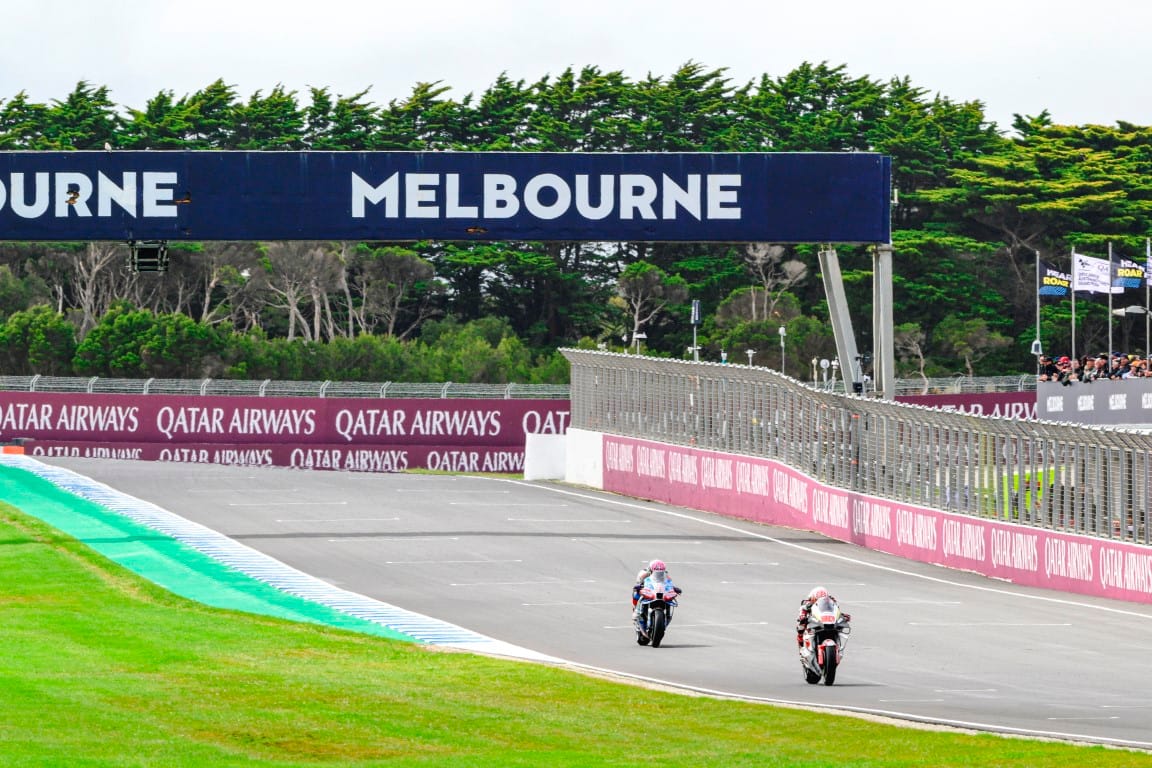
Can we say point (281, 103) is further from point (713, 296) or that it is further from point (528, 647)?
point (528, 647)

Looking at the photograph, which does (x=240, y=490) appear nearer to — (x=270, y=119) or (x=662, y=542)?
(x=662, y=542)

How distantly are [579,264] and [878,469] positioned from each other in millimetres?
67721

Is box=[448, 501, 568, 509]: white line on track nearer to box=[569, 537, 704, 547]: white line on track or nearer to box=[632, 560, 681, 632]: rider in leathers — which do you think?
box=[569, 537, 704, 547]: white line on track

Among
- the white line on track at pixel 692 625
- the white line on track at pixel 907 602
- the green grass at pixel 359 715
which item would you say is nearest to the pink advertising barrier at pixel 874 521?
the white line on track at pixel 907 602

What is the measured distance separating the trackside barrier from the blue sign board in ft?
17.6

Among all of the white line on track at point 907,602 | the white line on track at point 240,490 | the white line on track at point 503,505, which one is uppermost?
the white line on track at point 240,490

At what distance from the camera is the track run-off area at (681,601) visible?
1830cm

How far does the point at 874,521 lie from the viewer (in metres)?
34.7

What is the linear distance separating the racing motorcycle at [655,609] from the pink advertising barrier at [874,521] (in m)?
8.59

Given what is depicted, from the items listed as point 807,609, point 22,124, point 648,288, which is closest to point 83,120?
point 22,124

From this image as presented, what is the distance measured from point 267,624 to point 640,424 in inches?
904

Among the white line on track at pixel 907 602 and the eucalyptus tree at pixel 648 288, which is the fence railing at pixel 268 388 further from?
the white line on track at pixel 907 602

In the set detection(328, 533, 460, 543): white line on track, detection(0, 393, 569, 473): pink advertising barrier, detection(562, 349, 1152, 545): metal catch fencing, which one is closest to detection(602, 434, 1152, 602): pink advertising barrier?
detection(562, 349, 1152, 545): metal catch fencing

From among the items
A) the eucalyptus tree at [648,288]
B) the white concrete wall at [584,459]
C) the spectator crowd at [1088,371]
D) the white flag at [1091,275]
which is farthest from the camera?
the eucalyptus tree at [648,288]
